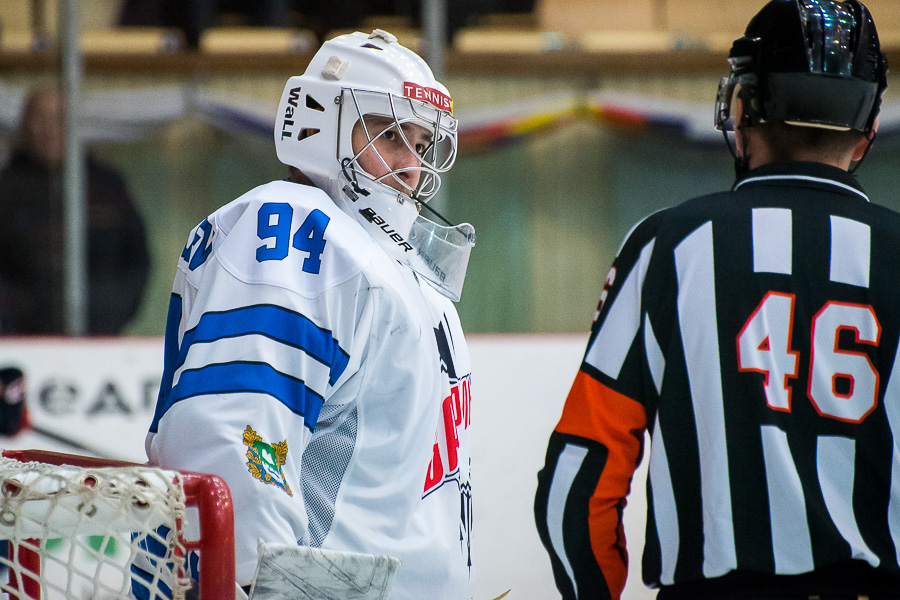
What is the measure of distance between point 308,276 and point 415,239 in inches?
13.3

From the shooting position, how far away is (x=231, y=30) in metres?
4.04

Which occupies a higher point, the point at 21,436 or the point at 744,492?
the point at 744,492

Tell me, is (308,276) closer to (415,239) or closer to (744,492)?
(415,239)

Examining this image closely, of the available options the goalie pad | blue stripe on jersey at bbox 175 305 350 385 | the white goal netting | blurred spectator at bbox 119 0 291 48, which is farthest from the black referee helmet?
blurred spectator at bbox 119 0 291 48

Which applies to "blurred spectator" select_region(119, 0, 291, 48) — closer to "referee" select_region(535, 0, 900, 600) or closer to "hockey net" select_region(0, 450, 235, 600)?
"referee" select_region(535, 0, 900, 600)

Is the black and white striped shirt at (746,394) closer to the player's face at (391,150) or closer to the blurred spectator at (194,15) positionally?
the player's face at (391,150)

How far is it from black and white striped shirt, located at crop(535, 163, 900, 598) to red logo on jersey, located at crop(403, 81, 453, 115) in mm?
520

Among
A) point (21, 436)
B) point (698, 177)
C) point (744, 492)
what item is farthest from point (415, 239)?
point (698, 177)

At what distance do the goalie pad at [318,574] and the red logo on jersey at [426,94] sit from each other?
787 millimetres

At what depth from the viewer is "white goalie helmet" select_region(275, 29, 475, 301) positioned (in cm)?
A: 152

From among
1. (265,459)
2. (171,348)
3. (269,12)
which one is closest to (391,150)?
(171,348)

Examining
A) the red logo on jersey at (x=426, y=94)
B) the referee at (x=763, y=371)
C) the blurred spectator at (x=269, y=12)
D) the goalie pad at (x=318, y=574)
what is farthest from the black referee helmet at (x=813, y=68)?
the blurred spectator at (x=269, y=12)

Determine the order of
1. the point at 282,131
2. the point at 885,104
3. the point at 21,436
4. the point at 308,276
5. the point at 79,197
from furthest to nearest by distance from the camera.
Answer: the point at 885,104
the point at 79,197
the point at 21,436
the point at 282,131
the point at 308,276

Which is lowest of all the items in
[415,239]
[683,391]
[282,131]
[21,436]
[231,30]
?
[21,436]
